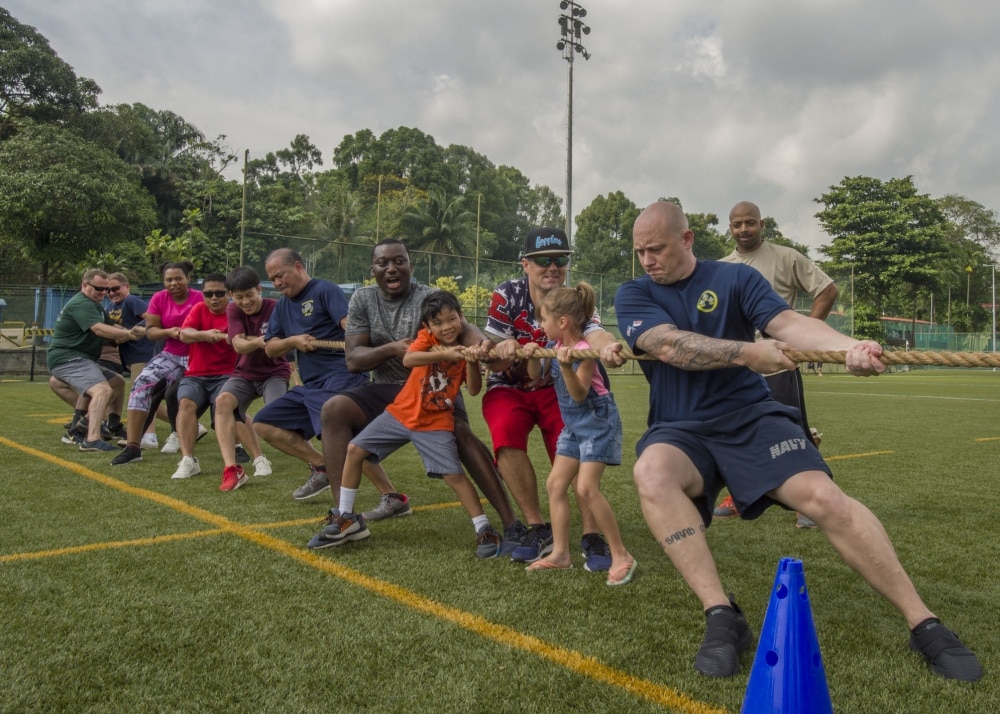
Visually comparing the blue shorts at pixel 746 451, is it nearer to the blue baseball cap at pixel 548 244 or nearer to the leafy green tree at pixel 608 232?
the blue baseball cap at pixel 548 244

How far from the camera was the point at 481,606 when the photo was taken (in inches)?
140

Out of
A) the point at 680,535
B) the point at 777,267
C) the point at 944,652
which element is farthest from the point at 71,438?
the point at 944,652

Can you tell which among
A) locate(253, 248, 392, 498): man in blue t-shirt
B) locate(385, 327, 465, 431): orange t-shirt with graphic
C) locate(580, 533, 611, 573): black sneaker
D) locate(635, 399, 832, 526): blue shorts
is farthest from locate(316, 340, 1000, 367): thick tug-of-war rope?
locate(253, 248, 392, 498): man in blue t-shirt

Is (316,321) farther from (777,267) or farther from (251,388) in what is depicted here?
(777,267)

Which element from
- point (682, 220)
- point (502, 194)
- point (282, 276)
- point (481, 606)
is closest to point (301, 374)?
point (282, 276)

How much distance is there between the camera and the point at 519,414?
4672 mm

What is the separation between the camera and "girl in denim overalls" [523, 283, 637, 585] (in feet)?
13.2

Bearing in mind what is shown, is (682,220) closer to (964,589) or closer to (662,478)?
(662,478)

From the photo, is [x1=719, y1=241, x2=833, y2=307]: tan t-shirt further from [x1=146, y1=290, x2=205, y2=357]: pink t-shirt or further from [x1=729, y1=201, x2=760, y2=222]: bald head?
[x1=146, y1=290, x2=205, y2=357]: pink t-shirt

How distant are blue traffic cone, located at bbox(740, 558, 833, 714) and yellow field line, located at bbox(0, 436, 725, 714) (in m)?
0.26

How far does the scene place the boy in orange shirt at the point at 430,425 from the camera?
451 cm

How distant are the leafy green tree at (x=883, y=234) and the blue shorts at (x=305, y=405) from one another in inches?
2070

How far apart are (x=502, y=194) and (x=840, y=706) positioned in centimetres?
8266

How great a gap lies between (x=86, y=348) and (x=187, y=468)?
2.62 meters
